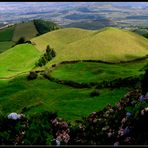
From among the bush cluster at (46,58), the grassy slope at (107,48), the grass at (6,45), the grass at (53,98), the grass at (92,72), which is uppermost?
the grass at (53,98)

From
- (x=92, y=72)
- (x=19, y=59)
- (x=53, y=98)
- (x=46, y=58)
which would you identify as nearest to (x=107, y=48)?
(x=46, y=58)

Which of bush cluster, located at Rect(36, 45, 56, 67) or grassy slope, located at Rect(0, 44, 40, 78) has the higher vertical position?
bush cluster, located at Rect(36, 45, 56, 67)

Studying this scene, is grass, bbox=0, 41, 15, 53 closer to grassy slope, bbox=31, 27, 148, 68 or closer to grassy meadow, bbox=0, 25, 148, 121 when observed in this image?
grassy meadow, bbox=0, 25, 148, 121

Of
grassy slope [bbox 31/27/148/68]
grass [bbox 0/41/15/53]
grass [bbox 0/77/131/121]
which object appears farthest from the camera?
grass [bbox 0/41/15/53]

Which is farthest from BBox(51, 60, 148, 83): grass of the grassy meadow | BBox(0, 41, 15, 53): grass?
BBox(0, 41, 15, 53): grass

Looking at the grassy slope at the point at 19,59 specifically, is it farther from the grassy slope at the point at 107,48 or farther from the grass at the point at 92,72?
the grass at the point at 92,72

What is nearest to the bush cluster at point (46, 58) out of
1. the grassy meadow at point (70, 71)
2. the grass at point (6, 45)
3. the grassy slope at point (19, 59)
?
the grassy meadow at point (70, 71)

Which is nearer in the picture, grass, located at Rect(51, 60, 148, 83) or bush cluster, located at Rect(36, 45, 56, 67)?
grass, located at Rect(51, 60, 148, 83)
